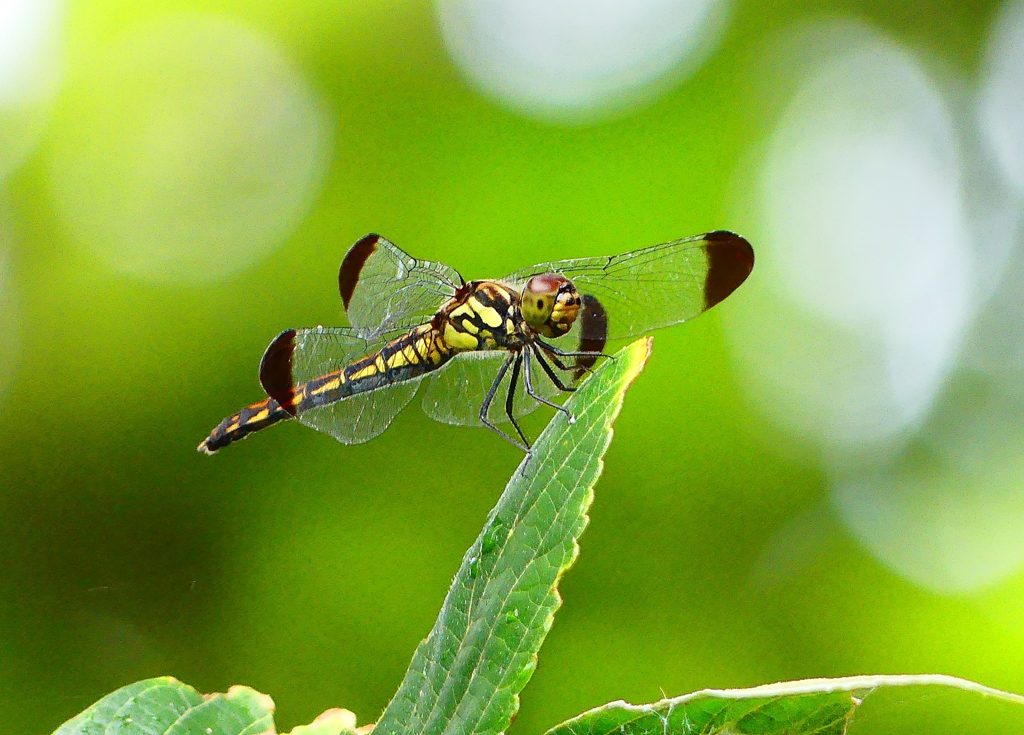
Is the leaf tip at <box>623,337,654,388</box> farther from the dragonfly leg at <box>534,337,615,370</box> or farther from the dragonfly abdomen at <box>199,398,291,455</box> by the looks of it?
the dragonfly abdomen at <box>199,398,291,455</box>

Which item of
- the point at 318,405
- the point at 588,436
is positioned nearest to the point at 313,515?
the point at 318,405

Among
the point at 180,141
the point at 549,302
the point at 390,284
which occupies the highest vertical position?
the point at 180,141

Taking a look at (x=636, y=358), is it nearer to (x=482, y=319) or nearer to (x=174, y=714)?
(x=174, y=714)

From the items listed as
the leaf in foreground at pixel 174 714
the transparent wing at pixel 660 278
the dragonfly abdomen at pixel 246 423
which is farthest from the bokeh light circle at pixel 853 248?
the leaf in foreground at pixel 174 714

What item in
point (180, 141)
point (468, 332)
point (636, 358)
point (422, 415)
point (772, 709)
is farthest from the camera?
point (180, 141)

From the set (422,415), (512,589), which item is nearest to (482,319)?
(422,415)

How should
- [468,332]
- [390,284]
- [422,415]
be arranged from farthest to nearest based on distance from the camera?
[422,415] → [390,284] → [468,332]

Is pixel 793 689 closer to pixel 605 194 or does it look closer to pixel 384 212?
pixel 605 194
